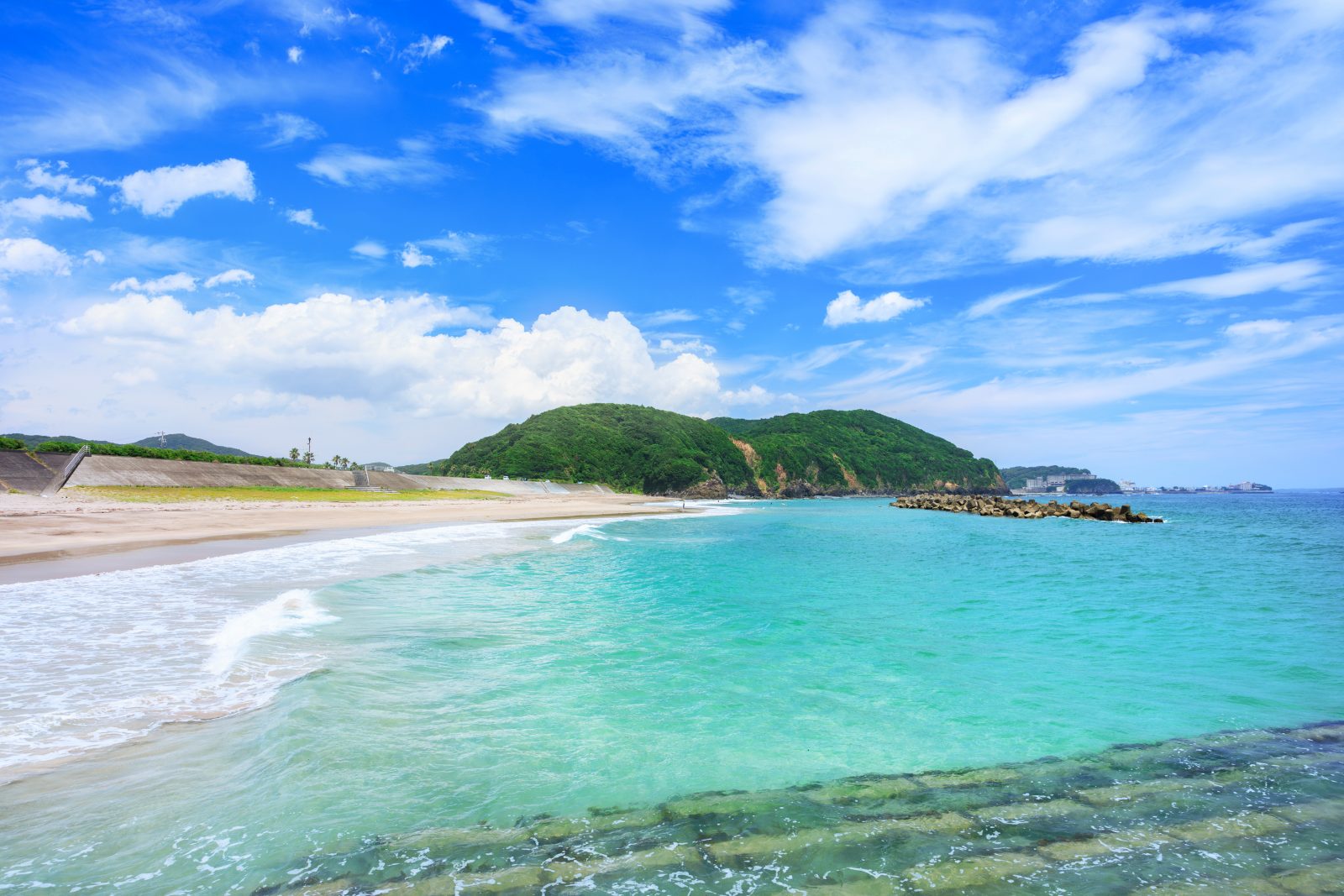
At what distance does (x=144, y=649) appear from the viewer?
8773 mm

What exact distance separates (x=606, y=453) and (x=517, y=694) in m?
150

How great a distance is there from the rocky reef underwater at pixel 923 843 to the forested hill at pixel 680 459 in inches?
5091

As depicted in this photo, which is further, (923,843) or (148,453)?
(148,453)

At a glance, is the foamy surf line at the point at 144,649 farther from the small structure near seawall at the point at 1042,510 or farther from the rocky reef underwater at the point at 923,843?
the small structure near seawall at the point at 1042,510

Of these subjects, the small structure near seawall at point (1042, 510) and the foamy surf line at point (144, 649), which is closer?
the foamy surf line at point (144, 649)

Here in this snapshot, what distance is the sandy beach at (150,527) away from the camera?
1675 cm

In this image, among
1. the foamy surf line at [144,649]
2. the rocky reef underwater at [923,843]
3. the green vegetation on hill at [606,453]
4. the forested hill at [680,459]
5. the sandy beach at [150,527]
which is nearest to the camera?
the rocky reef underwater at [923,843]

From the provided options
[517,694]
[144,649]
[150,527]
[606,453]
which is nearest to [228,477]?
[150,527]

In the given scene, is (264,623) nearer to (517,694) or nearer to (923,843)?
(517,694)

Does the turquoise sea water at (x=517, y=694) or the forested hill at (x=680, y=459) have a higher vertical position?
the forested hill at (x=680, y=459)

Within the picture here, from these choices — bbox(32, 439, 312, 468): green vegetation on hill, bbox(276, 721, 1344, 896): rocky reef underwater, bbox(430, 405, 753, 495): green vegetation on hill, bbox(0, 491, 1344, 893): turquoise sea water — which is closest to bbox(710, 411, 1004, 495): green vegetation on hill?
bbox(430, 405, 753, 495): green vegetation on hill

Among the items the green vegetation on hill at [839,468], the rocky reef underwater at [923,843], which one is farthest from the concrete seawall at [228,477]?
the green vegetation on hill at [839,468]

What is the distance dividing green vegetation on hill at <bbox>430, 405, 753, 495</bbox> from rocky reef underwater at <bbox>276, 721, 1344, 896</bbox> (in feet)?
424

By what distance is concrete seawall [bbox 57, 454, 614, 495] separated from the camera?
148 ft
